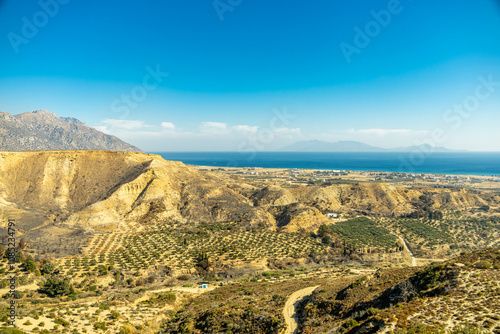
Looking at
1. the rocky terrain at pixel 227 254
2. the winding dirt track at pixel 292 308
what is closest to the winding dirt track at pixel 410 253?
the rocky terrain at pixel 227 254

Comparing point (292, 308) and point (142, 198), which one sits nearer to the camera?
point (292, 308)

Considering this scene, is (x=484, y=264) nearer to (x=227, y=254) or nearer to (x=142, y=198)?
A: (x=227, y=254)

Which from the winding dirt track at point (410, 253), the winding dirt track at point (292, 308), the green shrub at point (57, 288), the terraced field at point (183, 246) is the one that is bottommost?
the winding dirt track at point (410, 253)

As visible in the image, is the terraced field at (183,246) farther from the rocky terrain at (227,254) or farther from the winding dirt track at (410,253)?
the winding dirt track at (410,253)

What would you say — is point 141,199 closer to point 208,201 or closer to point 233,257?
point 208,201

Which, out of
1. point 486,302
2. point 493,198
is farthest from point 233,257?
point 493,198

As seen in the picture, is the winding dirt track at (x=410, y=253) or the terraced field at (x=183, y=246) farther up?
the terraced field at (x=183, y=246)

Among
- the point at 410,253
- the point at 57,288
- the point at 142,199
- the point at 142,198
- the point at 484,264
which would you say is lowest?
the point at 410,253

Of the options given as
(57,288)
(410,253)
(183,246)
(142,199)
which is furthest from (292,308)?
(142,199)

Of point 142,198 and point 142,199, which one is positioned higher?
point 142,198
